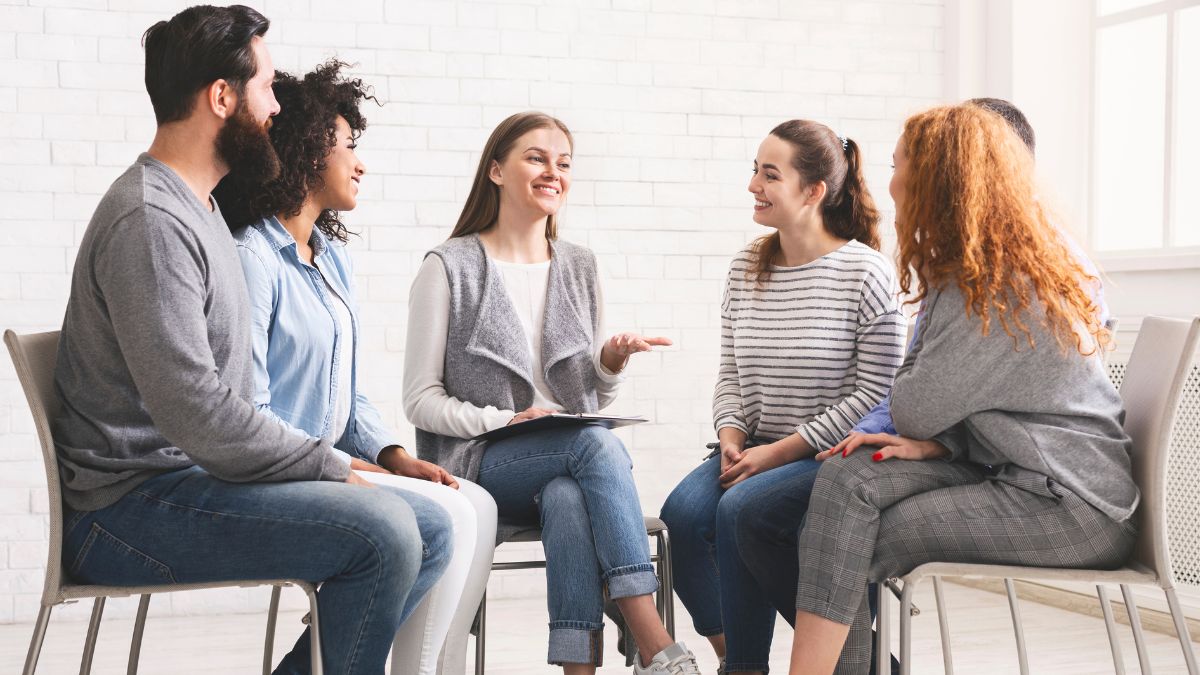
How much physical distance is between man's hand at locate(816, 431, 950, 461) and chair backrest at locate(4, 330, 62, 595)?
1.22 meters

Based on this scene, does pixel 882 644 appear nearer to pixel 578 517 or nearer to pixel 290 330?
pixel 578 517

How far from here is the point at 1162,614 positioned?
3318mm

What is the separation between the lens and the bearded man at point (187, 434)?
161 cm

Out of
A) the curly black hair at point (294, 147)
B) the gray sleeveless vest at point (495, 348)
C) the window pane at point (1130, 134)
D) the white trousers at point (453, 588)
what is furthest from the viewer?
the window pane at point (1130, 134)

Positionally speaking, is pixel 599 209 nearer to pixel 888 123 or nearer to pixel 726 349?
pixel 888 123

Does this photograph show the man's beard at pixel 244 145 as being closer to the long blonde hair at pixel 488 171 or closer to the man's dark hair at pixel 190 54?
the man's dark hair at pixel 190 54

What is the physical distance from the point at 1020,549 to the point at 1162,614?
5.92 feet

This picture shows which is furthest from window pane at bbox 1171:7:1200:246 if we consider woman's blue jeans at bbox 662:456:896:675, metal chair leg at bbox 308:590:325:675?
metal chair leg at bbox 308:590:325:675

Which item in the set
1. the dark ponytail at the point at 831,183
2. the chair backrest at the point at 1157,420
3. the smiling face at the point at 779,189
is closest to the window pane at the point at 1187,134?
the dark ponytail at the point at 831,183

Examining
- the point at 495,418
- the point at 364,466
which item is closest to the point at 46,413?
the point at 364,466

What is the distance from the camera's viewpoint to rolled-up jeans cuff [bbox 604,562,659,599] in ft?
6.87

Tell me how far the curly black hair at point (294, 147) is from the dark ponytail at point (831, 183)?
2.98ft

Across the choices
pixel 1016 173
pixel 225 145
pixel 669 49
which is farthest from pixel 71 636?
pixel 1016 173

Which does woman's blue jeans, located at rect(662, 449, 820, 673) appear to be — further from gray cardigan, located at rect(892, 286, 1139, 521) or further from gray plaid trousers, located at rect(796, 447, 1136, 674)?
gray cardigan, located at rect(892, 286, 1139, 521)
